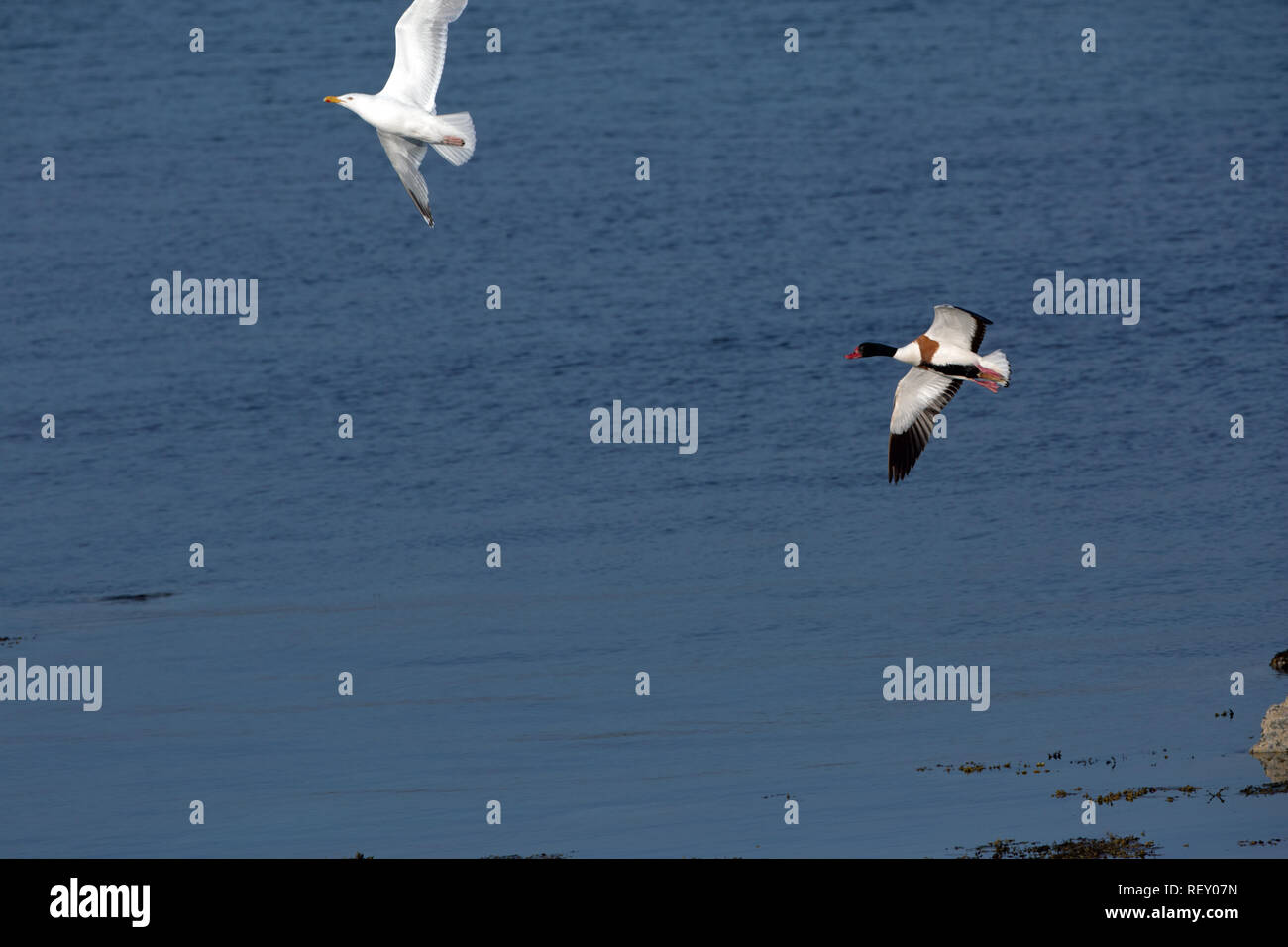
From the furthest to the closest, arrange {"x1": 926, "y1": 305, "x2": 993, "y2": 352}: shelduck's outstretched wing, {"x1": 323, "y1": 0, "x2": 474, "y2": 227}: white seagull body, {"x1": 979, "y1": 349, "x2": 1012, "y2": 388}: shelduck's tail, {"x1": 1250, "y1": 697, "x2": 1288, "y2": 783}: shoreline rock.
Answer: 1. {"x1": 1250, "y1": 697, "x2": 1288, "y2": 783}: shoreline rock
2. {"x1": 926, "y1": 305, "x2": 993, "y2": 352}: shelduck's outstretched wing
3. {"x1": 979, "y1": 349, "x2": 1012, "y2": 388}: shelduck's tail
4. {"x1": 323, "y1": 0, "x2": 474, "y2": 227}: white seagull body

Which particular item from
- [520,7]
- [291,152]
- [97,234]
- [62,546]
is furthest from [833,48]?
[62,546]

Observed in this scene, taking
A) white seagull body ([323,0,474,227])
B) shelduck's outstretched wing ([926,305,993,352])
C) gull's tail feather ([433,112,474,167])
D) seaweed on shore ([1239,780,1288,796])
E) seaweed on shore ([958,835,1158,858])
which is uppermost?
white seagull body ([323,0,474,227])

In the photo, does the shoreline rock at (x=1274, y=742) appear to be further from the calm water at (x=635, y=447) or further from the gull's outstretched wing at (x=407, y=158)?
the gull's outstretched wing at (x=407, y=158)

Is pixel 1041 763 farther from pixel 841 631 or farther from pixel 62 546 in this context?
pixel 62 546

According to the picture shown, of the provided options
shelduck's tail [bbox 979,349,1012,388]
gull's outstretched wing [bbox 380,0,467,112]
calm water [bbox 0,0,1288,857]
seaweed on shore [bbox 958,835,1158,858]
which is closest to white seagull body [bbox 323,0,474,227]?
gull's outstretched wing [bbox 380,0,467,112]

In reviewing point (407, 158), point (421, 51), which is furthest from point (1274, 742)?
point (421, 51)

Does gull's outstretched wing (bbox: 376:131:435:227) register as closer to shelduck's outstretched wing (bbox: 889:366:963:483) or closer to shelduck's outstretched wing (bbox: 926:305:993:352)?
shelduck's outstretched wing (bbox: 926:305:993:352)
